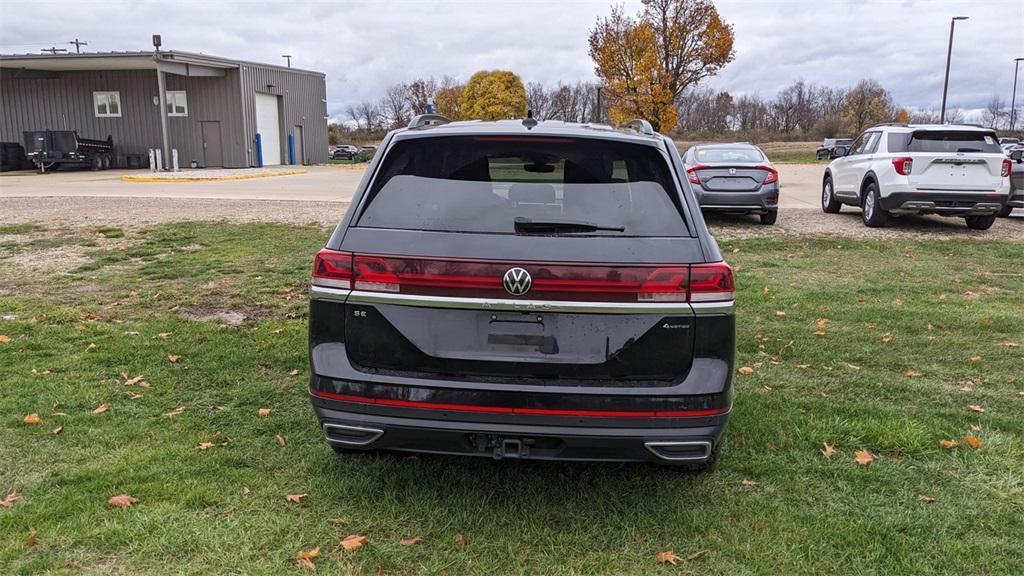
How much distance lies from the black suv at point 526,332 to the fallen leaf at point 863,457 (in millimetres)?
1249

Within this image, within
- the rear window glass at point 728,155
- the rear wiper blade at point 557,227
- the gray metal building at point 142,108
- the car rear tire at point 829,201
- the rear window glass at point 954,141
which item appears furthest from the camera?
the gray metal building at point 142,108

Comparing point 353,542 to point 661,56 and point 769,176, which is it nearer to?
point 769,176

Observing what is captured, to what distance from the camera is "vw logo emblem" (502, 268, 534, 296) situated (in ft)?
9.39

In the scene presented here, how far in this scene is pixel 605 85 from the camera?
44.1 metres

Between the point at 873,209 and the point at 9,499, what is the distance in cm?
1334

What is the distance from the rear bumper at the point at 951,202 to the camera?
12.2 m

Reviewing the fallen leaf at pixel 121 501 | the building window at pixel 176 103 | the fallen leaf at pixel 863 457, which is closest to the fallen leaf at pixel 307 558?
the fallen leaf at pixel 121 501

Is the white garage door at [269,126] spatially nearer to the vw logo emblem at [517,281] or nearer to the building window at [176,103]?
the building window at [176,103]

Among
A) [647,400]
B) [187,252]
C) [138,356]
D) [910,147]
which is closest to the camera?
[647,400]

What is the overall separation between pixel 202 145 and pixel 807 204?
31520 millimetres

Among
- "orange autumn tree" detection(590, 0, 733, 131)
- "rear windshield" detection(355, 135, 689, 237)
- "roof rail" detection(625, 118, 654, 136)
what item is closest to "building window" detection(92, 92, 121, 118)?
"orange autumn tree" detection(590, 0, 733, 131)

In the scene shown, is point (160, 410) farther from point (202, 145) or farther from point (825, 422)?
Result: point (202, 145)

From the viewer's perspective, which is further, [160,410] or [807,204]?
[807,204]

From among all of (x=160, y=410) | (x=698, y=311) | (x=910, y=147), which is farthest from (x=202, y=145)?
(x=698, y=311)
